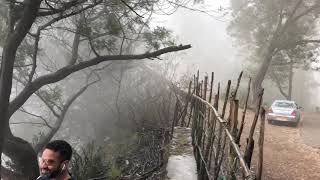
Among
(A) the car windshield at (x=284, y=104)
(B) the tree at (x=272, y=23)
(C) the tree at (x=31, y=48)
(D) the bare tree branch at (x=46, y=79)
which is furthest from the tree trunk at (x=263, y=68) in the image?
(D) the bare tree branch at (x=46, y=79)

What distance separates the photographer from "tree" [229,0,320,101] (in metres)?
25.5

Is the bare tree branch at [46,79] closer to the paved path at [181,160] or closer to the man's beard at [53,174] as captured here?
the paved path at [181,160]

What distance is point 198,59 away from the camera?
63.8 meters

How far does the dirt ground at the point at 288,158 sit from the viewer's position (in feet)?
38.4

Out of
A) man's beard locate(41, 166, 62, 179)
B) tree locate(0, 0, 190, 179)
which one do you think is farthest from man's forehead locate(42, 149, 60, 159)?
tree locate(0, 0, 190, 179)

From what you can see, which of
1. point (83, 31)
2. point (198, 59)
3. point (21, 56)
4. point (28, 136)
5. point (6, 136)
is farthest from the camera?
point (198, 59)

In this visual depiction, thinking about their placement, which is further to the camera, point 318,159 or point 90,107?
point 90,107

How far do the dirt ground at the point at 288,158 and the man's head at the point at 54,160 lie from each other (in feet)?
28.2

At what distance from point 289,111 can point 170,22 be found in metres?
55.8

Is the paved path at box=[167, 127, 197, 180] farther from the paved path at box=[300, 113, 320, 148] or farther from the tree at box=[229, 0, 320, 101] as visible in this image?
the tree at box=[229, 0, 320, 101]

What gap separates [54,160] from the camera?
11.2 feet

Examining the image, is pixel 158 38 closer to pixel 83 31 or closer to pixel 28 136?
pixel 83 31

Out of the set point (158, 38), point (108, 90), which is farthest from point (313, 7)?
point (158, 38)

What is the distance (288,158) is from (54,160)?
37.7 feet
